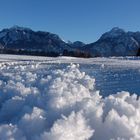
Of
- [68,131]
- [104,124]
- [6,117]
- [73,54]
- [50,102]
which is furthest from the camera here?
[73,54]

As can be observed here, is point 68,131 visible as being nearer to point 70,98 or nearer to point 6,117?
point 70,98

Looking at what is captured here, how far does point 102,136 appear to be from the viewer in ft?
17.5

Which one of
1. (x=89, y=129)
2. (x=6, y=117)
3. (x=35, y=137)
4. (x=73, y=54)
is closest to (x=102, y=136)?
(x=89, y=129)

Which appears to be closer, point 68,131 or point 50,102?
point 68,131

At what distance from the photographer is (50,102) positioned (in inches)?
243

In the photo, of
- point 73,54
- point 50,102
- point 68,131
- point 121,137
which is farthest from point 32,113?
point 73,54

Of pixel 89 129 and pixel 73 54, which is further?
pixel 73 54

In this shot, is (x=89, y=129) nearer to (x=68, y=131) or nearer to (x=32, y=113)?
(x=68, y=131)

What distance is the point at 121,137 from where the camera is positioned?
5203 mm

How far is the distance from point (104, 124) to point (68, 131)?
64 centimetres

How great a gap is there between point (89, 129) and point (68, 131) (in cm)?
39

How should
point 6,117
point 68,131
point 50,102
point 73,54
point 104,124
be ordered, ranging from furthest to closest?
point 73,54
point 6,117
point 50,102
point 104,124
point 68,131

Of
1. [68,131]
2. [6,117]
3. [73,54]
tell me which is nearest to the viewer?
[68,131]

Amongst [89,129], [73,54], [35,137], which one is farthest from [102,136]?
[73,54]
